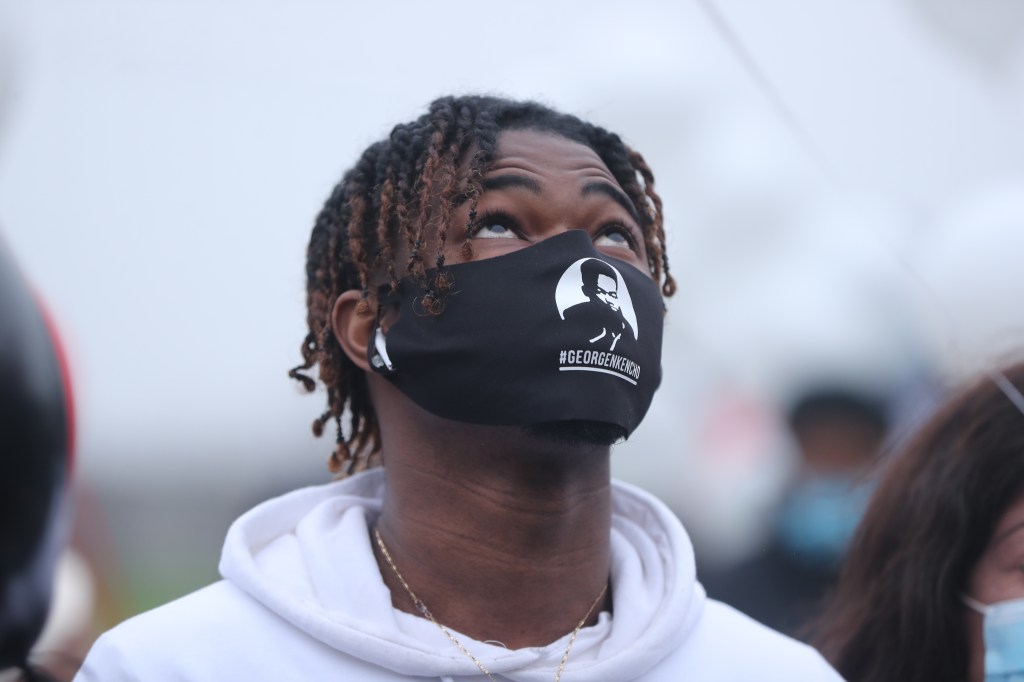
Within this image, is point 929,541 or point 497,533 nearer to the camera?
point 497,533

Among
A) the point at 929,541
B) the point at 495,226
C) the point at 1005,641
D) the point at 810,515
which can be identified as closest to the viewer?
the point at 495,226

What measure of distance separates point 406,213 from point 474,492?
61 centimetres

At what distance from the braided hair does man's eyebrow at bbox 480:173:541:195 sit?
0.02 metres

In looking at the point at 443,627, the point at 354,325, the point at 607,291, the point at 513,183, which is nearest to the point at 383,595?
the point at 443,627

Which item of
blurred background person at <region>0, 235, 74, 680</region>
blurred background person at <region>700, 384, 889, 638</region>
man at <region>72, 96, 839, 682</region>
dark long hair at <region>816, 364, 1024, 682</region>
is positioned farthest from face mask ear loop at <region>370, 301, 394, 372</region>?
blurred background person at <region>700, 384, 889, 638</region>

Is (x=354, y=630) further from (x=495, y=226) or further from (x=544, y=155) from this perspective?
(x=544, y=155)

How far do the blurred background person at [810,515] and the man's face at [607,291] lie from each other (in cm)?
168

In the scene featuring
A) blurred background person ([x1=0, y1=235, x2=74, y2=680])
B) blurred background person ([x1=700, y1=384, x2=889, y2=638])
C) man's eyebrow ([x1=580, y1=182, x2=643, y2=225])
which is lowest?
blurred background person ([x1=700, y1=384, x2=889, y2=638])

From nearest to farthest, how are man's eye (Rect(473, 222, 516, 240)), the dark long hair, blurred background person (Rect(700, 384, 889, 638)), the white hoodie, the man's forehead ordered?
the white hoodie, man's eye (Rect(473, 222, 516, 240)), the man's forehead, the dark long hair, blurred background person (Rect(700, 384, 889, 638))

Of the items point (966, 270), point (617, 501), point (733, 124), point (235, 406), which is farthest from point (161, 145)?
point (966, 270)

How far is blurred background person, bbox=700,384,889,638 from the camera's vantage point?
4.07 m

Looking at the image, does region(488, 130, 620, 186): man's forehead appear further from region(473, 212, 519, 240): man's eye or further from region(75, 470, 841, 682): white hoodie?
region(75, 470, 841, 682): white hoodie

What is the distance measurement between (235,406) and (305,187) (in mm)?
637

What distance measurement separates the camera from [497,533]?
2225 mm
